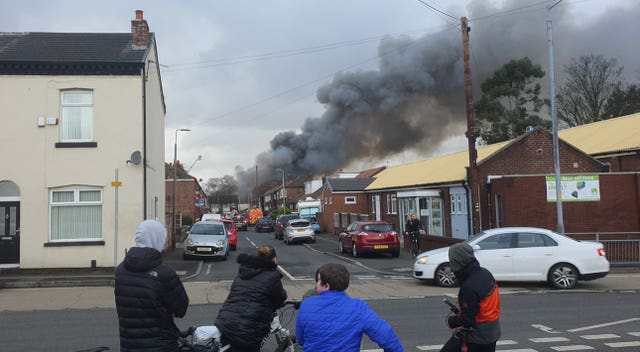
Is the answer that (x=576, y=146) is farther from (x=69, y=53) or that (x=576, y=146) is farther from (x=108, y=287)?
(x=69, y=53)

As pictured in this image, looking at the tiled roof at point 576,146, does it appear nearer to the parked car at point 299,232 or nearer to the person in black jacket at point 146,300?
the parked car at point 299,232

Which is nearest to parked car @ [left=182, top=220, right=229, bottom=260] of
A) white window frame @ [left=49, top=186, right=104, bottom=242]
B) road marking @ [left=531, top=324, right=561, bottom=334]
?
white window frame @ [left=49, top=186, right=104, bottom=242]

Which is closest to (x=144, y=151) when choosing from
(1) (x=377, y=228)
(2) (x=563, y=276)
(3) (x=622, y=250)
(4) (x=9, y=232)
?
(4) (x=9, y=232)

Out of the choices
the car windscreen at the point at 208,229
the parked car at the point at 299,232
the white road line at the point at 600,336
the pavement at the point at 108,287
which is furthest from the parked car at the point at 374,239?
the white road line at the point at 600,336

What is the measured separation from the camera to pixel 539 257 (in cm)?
1276

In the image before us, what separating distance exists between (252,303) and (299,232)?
2652 cm

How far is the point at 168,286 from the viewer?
3746mm

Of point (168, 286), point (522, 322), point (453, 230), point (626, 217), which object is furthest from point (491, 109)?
point (168, 286)

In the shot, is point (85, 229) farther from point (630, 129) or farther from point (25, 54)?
point (630, 129)

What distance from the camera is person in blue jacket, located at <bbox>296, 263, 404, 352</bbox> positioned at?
3389 mm

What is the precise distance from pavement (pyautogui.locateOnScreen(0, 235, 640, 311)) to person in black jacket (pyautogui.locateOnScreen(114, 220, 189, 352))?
7959mm

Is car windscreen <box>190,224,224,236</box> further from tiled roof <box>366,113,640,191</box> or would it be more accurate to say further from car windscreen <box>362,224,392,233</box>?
tiled roof <box>366,113,640,191</box>

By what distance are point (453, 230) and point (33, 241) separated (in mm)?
17400

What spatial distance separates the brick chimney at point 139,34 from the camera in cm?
1848
